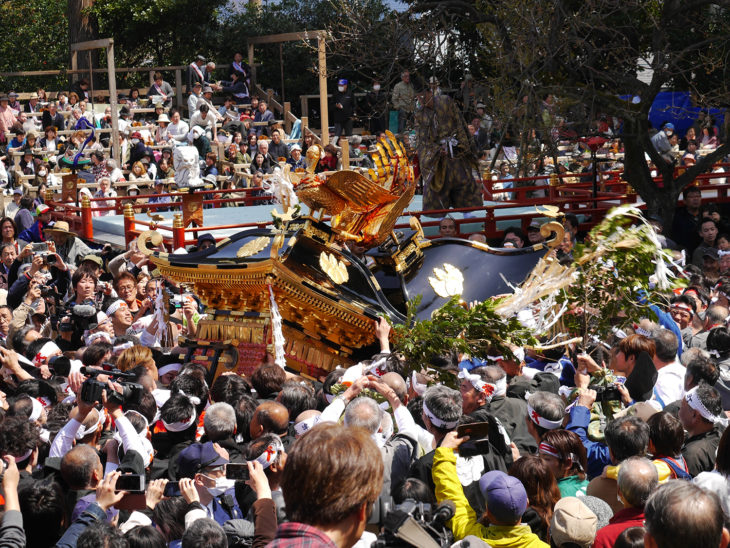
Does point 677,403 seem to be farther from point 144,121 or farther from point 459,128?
point 144,121

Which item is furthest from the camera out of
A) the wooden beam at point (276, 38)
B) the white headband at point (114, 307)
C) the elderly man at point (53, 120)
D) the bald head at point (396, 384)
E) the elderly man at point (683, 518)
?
the wooden beam at point (276, 38)

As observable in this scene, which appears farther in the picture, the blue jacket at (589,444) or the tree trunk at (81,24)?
the tree trunk at (81,24)

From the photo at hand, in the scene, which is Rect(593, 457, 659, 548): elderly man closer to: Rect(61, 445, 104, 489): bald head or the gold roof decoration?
Rect(61, 445, 104, 489): bald head

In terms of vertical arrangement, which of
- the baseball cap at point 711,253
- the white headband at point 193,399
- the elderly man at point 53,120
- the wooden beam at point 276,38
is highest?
the wooden beam at point 276,38

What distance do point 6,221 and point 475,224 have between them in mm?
6237

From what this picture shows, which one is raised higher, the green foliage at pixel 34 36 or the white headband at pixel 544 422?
the green foliage at pixel 34 36

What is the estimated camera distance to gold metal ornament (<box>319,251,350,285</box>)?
7684 mm

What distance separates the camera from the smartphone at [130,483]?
4168mm

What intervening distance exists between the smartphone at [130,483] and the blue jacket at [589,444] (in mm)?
2213

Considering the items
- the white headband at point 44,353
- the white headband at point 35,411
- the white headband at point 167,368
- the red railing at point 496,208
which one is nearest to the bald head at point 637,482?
the white headband at point 35,411

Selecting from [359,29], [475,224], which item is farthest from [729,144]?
[359,29]

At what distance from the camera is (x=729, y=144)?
1237 cm

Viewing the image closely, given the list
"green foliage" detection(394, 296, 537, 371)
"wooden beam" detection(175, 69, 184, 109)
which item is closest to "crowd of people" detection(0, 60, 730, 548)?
"green foliage" detection(394, 296, 537, 371)

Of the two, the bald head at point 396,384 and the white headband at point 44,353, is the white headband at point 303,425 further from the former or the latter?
the white headband at point 44,353
